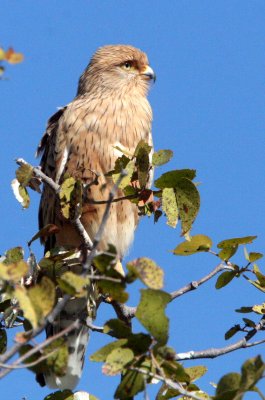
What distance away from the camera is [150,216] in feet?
12.1

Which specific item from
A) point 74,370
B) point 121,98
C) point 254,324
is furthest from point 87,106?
point 254,324

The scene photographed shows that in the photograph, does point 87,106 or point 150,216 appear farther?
point 87,106

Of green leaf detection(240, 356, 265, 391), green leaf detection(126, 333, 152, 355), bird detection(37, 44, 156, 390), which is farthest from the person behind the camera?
bird detection(37, 44, 156, 390)

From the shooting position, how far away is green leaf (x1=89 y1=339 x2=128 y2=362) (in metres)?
2.25

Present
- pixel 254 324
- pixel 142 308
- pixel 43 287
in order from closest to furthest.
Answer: pixel 43 287, pixel 142 308, pixel 254 324

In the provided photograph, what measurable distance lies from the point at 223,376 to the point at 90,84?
3.81 metres

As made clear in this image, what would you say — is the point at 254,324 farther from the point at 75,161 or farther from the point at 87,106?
the point at 87,106

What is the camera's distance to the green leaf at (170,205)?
3.08 m

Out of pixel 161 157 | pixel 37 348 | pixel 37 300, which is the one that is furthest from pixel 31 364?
pixel 161 157

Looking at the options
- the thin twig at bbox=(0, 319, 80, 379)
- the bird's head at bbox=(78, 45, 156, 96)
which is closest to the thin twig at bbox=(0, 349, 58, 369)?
the thin twig at bbox=(0, 319, 80, 379)

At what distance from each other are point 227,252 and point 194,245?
0.22 meters

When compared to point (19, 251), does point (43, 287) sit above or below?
below

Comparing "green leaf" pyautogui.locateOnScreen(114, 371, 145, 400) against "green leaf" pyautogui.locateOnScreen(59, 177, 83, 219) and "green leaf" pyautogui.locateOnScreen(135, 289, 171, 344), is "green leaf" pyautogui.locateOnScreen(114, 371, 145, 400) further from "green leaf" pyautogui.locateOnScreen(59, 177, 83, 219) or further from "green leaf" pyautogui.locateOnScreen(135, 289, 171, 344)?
"green leaf" pyautogui.locateOnScreen(59, 177, 83, 219)

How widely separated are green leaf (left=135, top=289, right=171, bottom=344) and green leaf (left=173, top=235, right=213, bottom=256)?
0.69 metres
